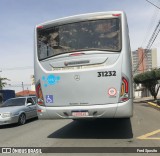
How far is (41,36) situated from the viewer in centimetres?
962

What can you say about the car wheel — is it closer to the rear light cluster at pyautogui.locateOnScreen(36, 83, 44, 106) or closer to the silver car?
the silver car

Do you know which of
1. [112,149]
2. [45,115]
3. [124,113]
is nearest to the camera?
[112,149]

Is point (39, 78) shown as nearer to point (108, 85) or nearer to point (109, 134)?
point (108, 85)

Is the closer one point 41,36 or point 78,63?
point 78,63

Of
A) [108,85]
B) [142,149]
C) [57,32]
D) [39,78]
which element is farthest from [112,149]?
[57,32]

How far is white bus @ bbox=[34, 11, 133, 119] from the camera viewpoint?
866 centimetres

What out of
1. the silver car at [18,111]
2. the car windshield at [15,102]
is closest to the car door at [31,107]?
the silver car at [18,111]

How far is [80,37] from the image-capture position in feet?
29.7

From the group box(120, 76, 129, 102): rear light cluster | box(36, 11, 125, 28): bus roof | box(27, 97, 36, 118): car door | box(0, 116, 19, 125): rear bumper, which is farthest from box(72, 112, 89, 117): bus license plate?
box(27, 97, 36, 118): car door

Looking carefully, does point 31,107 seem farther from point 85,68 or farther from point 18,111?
point 85,68

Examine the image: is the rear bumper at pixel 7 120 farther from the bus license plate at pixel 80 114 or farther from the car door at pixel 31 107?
the bus license plate at pixel 80 114

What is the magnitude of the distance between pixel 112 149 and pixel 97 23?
3.58 m

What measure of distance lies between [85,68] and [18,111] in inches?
265

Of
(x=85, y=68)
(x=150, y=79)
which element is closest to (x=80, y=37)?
(x=85, y=68)
